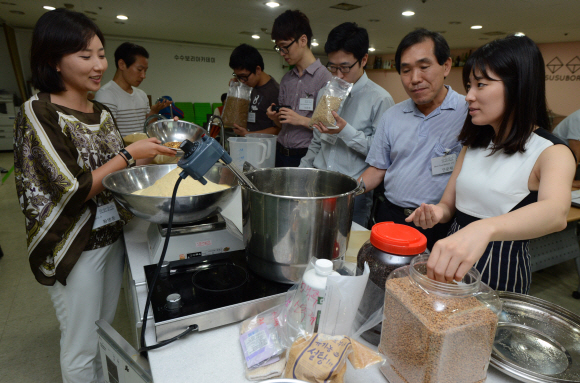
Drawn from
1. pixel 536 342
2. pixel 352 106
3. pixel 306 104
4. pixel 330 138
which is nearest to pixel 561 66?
pixel 306 104

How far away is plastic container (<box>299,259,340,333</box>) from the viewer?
628 mm

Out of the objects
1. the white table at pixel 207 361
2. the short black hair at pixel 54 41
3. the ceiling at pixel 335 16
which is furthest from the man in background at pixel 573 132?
the short black hair at pixel 54 41

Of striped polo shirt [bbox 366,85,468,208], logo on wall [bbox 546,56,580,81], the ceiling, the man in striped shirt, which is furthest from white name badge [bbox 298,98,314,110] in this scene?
logo on wall [bbox 546,56,580,81]

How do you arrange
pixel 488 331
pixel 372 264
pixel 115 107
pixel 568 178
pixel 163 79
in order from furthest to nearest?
pixel 163 79
pixel 115 107
pixel 568 178
pixel 372 264
pixel 488 331

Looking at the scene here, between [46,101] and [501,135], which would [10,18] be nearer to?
[46,101]

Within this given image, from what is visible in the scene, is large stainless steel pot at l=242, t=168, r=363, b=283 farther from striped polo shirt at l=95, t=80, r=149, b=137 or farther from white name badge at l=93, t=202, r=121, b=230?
striped polo shirt at l=95, t=80, r=149, b=137

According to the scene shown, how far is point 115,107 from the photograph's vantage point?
2504 millimetres

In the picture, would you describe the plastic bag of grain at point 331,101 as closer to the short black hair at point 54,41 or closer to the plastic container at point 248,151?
the plastic container at point 248,151

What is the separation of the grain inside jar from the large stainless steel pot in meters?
0.23

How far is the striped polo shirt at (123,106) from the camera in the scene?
2.50 meters

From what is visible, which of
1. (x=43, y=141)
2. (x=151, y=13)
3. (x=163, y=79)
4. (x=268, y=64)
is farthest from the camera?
(x=268, y=64)

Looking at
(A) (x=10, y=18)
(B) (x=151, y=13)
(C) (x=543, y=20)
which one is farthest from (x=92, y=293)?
(A) (x=10, y=18)

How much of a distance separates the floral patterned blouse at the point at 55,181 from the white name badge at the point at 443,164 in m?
1.28

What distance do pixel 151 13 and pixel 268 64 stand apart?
568 cm
